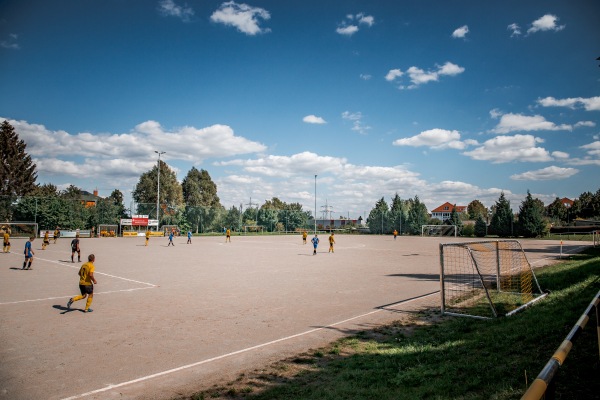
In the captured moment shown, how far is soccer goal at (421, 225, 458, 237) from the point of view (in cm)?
7406

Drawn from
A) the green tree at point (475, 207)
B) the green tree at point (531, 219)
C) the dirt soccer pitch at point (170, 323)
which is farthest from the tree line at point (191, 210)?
the dirt soccer pitch at point (170, 323)

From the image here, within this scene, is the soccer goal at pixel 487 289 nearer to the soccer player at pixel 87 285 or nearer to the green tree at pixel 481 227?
the soccer player at pixel 87 285

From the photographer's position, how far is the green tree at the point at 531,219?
191ft

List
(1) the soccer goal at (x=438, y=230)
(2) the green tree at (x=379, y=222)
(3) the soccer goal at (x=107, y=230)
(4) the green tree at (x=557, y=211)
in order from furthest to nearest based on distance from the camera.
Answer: (4) the green tree at (x=557, y=211) < (2) the green tree at (x=379, y=222) < (1) the soccer goal at (x=438, y=230) < (3) the soccer goal at (x=107, y=230)

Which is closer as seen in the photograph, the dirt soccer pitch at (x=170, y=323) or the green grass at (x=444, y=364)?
the green grass at (x=444, y=364)

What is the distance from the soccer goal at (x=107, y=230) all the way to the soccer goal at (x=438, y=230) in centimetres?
6037

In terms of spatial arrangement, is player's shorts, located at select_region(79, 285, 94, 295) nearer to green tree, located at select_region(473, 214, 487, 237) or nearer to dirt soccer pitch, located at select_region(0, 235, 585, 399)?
dirt soccer pitch, located at select_region(0, 235, 585, 399)

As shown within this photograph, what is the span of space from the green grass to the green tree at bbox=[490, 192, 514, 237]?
62.2m

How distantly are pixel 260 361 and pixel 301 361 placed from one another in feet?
2.52

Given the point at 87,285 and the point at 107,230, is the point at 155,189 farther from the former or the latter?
the point at 87,285

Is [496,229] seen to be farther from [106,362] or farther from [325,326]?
[106,362]

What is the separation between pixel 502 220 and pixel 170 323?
67.5 metres

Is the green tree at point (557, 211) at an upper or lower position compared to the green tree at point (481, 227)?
upper

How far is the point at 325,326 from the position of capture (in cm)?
862
